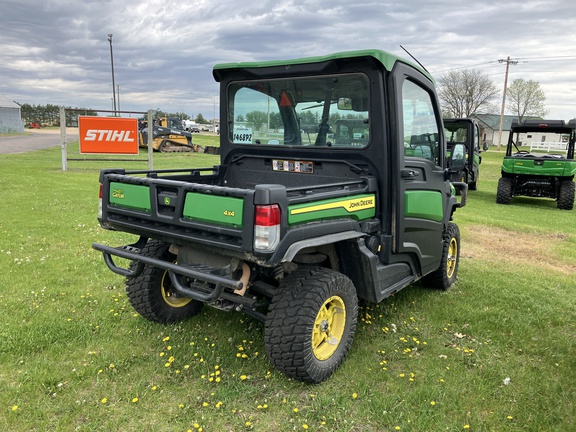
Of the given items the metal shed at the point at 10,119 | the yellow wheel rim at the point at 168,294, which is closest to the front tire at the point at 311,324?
the yellow wheel rim at the point at 168,294

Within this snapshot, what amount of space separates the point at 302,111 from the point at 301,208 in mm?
1431

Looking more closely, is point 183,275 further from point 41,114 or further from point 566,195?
point 41,114

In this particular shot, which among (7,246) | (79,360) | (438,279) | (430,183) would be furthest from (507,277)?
(7,246)

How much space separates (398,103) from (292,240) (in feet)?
4.92

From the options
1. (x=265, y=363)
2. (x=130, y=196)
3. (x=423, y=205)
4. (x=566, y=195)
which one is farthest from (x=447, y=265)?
(x=566, y=195)

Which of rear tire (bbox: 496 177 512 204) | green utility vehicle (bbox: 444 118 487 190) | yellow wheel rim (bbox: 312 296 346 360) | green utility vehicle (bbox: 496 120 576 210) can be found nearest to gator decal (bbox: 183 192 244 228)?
yellow wheel rim (bbox: 312 296 346 360)

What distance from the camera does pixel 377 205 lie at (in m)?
3.69

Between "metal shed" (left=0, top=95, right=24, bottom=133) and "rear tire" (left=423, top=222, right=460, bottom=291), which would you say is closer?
"rear tire" (left=423, top=222, right=460, bottom=291)

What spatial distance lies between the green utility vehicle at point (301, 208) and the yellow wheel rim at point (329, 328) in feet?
0.03

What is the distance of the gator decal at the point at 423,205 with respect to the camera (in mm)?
3807

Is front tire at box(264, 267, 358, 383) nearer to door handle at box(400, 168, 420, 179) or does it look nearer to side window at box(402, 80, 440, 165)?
door handle at box(400, 168, 420, 179)

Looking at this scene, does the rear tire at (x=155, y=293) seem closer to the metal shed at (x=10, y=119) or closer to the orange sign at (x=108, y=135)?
the orange sign at (x=108, y=135)

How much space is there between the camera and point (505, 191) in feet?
41.3

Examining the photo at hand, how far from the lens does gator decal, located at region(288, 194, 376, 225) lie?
289 cm
